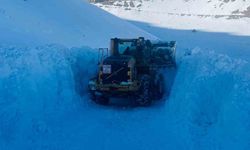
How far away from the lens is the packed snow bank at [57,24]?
24953 mm

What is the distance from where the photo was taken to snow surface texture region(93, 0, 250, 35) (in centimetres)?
10325

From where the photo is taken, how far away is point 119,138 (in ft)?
51.5

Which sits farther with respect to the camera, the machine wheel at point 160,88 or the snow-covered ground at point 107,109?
the machine wheel at point 160,88

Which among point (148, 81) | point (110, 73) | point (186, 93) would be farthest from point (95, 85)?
point (186, 93)

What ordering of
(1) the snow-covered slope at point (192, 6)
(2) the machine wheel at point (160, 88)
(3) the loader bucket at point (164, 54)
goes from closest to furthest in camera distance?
(2) the machine wheel at point (160, 88)
(3) the loader bucket at point (164, 54)
(1) the snow-covered slope at point (192, 6)

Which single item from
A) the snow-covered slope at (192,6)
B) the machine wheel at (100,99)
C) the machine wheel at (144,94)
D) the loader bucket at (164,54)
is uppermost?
the snow-covered slope at (192,6)

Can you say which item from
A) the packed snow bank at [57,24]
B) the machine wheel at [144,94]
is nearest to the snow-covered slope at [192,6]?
the packed snow bank at [57,24]

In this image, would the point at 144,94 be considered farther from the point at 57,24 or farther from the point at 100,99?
the point at 57,24

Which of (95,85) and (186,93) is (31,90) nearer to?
(95,85)

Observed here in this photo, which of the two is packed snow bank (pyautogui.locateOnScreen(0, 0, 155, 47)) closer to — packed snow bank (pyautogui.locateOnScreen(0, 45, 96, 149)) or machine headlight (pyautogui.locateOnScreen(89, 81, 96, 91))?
packed snow bank (pyautogui.locateOnScreen(0, 45, 96, 149))

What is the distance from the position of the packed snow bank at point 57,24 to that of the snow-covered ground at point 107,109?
3.57 m

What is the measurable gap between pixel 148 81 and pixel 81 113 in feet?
9.89

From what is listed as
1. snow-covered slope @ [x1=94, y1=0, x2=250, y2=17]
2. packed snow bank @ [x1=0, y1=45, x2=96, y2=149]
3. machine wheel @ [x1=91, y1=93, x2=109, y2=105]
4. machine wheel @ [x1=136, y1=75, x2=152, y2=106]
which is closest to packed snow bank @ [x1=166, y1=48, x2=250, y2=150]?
machine wheel @ [x1=136, y1=75, x2=152, y2=106]

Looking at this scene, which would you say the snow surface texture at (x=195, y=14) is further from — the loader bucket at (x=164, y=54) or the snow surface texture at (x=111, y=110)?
the snow surface texture at (x=111, y=110)
